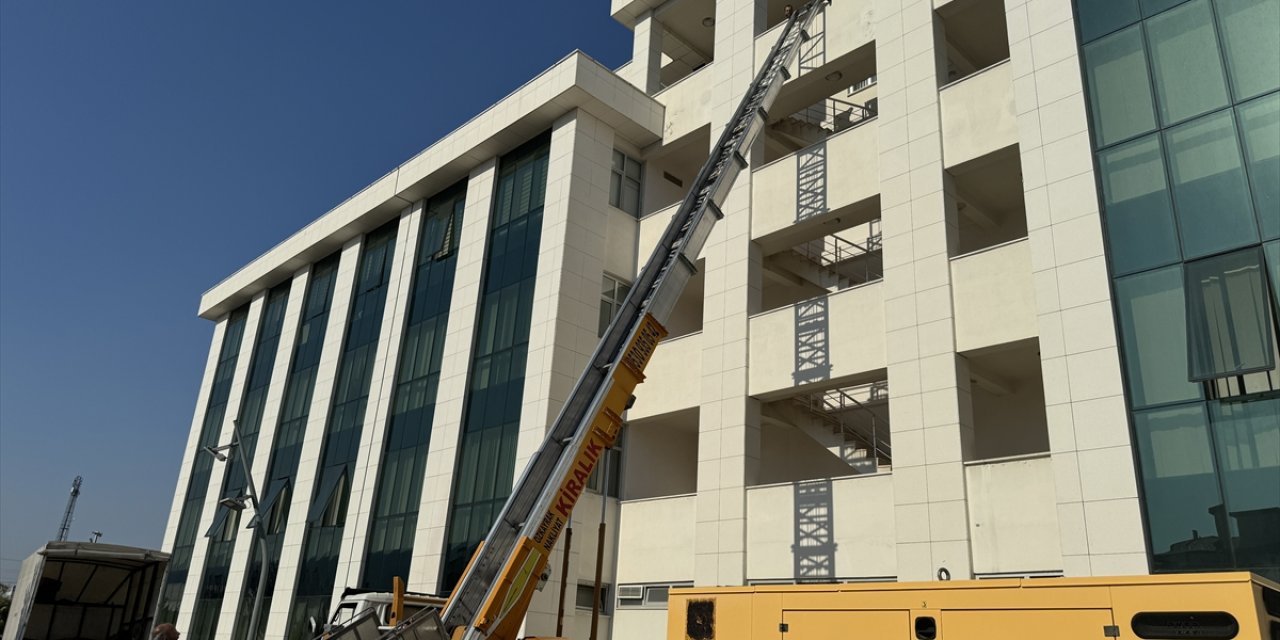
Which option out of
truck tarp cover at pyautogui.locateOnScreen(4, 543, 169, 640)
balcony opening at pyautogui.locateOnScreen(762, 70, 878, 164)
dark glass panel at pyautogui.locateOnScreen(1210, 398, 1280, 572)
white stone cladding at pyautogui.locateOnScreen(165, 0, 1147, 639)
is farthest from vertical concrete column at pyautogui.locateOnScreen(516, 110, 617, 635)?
dark glass panel at pyautogui.locateOnScreen(1210, 398, 1280, 572)

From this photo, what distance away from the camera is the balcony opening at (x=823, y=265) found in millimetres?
28234

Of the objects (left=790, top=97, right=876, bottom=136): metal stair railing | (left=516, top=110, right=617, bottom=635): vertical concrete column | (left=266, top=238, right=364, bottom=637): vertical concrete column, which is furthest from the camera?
(left=266, top=238, right=364, bottom=637): vertical concrete column

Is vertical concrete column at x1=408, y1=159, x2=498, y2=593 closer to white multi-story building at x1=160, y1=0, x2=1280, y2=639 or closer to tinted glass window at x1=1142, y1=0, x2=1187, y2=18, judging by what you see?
white multi-story building at x1=160, y1=0, x2=1280, y2=639

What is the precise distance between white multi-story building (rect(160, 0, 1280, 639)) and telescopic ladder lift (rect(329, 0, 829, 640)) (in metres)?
5.68

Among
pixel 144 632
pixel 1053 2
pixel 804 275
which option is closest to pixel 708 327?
pixel 804 275

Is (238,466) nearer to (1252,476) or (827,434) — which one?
(827,434)

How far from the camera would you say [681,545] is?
24.5 meters

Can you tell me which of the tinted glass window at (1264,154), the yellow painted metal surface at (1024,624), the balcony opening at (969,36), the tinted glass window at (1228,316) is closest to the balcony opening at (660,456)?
the balcony opening at (969,36)

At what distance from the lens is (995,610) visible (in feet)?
39.7

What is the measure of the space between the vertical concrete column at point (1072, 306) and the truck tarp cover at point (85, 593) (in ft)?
57.4

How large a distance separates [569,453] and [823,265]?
17080 millimetres

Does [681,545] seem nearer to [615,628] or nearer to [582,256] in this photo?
[615,628]

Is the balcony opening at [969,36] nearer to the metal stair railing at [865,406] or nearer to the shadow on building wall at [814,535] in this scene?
the metal stair railing at [865,406]

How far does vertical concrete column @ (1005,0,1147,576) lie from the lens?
16047mm
